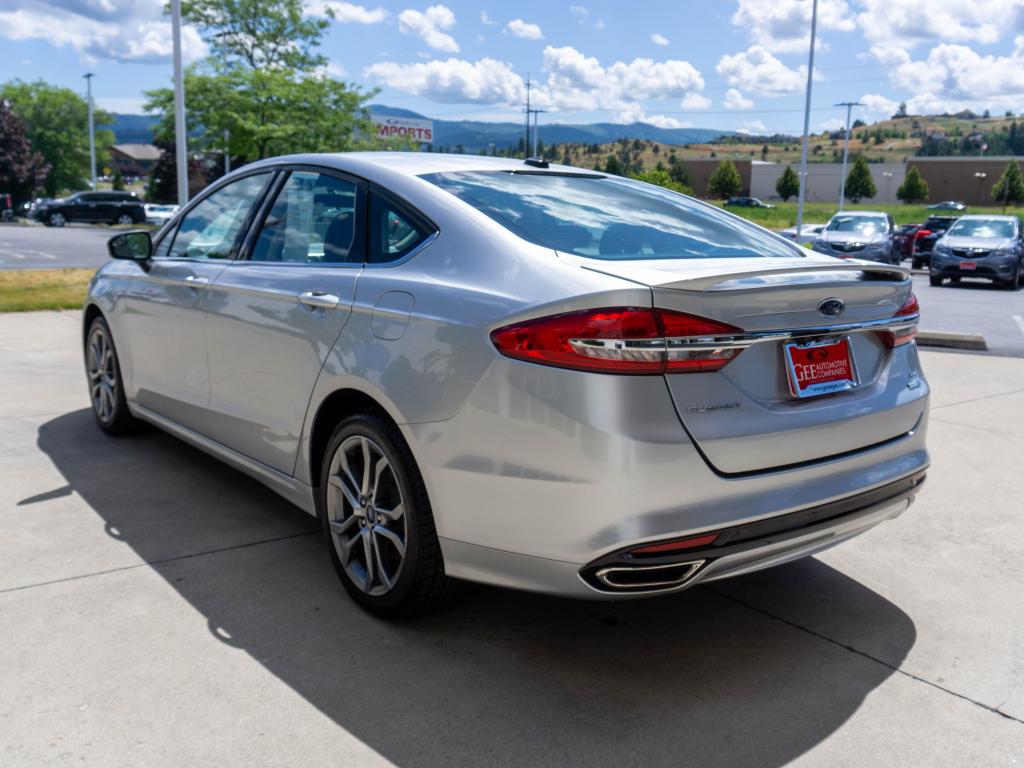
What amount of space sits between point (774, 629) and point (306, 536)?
6.66 feet

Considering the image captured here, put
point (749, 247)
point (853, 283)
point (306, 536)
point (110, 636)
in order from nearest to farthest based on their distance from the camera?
point (853, 283)
point (110, 636)
point (749, 247)
point (306, 536)

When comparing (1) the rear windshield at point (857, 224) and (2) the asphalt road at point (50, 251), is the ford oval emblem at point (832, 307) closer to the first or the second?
(2) the asphalt road at point (50, 251)

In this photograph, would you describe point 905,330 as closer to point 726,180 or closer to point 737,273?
point 737,273

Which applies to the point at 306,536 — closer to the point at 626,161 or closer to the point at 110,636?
the point at 110,636

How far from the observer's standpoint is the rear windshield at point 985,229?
21.0 m

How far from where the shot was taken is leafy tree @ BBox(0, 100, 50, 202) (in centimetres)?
6644

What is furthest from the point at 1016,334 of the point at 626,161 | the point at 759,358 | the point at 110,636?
the point at 626,161

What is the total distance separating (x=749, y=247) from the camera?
11.4ft

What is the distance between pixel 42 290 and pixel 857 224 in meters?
17.8

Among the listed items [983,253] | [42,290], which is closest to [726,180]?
[983,253]

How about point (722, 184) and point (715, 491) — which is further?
point (722, 184)

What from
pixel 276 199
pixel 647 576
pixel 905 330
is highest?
pixel 276 199

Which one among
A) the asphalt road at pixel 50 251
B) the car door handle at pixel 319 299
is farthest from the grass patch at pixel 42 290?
the car door handle at pixel 319 299

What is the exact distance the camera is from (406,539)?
3072mm
